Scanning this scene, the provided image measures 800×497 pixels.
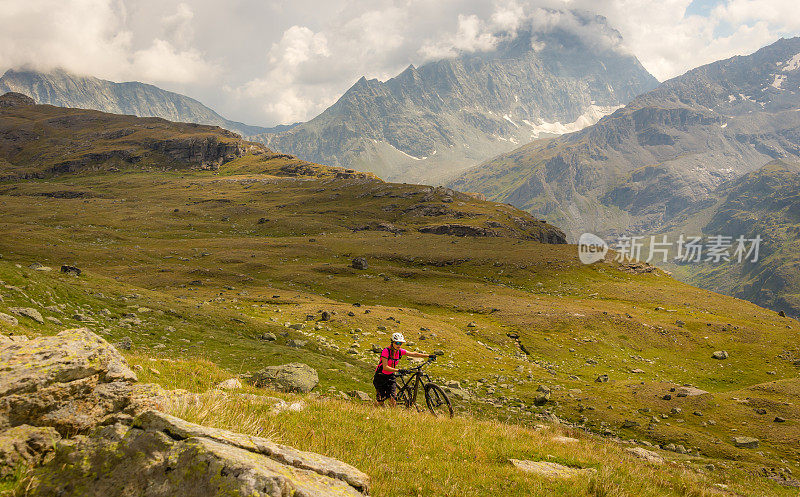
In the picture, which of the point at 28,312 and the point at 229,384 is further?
the point at 28,312

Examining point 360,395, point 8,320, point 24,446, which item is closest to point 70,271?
point 8,320

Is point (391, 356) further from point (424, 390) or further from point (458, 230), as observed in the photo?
point (458, 230)

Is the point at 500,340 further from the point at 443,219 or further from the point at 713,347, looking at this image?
the point at 443,219

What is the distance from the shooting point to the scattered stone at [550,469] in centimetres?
946

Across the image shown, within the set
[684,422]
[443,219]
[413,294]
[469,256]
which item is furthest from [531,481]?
[443,219]

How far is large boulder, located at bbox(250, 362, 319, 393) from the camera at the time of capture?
19.3m

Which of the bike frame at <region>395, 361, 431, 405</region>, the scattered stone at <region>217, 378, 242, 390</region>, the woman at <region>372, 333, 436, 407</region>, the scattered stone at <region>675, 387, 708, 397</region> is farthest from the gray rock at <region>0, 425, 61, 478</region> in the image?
the scattered stone at <region>675, 387, 708, 397</region>

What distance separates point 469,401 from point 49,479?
25974 mm

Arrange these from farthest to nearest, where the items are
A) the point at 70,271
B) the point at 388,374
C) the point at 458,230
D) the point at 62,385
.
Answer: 1. the point at 458,230
2. the point at 70,271
3. the point at 388,374
4. the point at 62,385

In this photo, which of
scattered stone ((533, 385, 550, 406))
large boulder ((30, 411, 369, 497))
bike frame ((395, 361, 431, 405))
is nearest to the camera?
large boulder ((30, 411, 369, 497))

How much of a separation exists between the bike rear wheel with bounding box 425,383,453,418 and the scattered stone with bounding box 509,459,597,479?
226 inches

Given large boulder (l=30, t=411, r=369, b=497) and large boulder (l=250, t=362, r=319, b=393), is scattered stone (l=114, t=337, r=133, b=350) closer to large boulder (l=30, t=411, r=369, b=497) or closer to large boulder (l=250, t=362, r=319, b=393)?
large boulder (l=250, t=362, r=319, b=393)

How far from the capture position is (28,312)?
21.2 m

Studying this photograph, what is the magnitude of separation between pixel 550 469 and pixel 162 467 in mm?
9259
